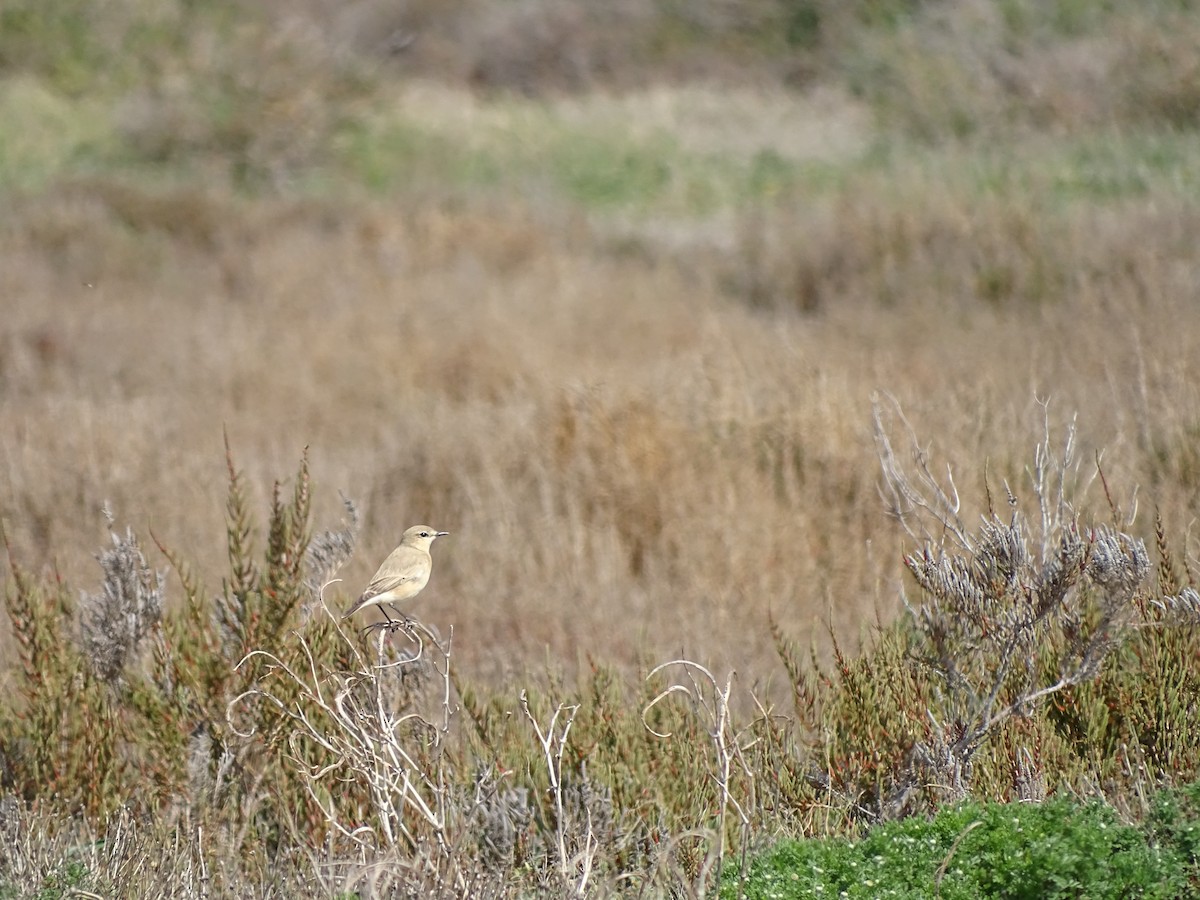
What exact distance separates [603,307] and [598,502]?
4557mm

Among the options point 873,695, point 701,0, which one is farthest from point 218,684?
point 701,0

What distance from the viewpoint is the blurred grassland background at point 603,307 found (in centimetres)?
728

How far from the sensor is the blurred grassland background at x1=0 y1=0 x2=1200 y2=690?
7281mm

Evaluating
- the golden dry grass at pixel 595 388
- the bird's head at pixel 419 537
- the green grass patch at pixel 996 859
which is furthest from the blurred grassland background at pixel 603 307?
the bird's head at pixel 419 537

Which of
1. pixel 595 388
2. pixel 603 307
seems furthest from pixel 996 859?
pixel 603 307

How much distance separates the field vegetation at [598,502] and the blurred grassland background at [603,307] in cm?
5

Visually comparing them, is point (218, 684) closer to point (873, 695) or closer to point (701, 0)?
point (873, 695)

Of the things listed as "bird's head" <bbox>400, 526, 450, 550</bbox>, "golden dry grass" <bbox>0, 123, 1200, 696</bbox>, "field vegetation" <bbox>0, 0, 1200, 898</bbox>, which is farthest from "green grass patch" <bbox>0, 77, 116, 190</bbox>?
"bird's head" <bbox>400, 526, 450, 550</bbox>

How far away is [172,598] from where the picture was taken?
6.95 metres

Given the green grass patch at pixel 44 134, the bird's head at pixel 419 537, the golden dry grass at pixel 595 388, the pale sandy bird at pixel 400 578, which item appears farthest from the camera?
the green grass patch at pixel 44 134

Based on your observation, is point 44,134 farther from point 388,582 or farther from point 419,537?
point 388,582

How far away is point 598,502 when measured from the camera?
7.83 metres

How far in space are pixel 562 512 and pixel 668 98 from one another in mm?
18411

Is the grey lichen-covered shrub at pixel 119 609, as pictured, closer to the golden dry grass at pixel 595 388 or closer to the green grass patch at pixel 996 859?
the golden dry grass at pixel 595 388
